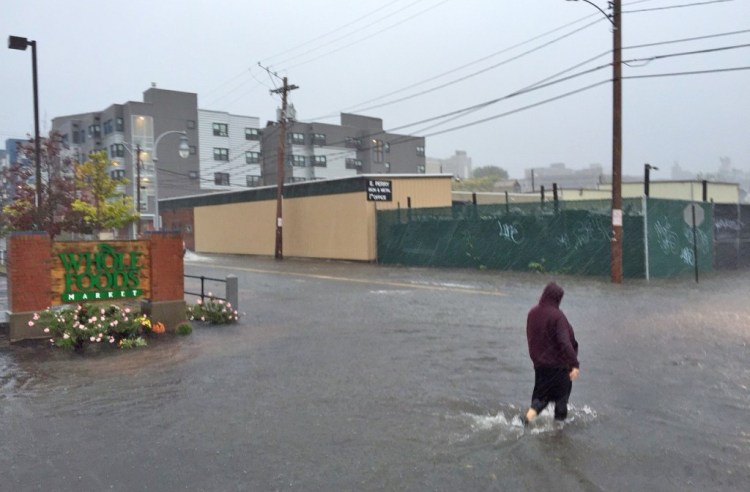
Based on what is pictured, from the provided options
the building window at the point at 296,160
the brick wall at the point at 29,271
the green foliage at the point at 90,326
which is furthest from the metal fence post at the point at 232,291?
the building window at the point at 296,160

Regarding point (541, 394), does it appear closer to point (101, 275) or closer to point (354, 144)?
point (101, 275)

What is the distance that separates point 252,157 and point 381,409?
238 ft

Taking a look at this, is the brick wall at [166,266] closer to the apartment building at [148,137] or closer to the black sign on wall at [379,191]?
the black sign on wall at [379,191]

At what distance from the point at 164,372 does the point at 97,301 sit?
3.46 meters

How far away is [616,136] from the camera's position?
1914 cm

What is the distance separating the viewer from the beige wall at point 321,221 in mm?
31469

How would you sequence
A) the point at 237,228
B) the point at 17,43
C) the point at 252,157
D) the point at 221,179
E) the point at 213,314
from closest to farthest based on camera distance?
the point at 213,314 < the point at 17,43 < the point at 237,228 < the point at 221,179 < the point at 252,157

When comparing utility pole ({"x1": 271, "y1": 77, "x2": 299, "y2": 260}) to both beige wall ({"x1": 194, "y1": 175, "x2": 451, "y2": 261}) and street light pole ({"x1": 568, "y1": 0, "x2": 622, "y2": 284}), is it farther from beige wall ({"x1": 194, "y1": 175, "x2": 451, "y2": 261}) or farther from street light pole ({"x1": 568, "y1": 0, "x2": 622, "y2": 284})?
street light pole ({"x1": 568, "y1": 0, "x2": 622, "y2": 284})

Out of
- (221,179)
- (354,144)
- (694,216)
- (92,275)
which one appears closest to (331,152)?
(354,144)

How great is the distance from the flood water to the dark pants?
0.20m

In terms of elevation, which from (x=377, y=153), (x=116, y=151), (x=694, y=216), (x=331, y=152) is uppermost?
(x=377, y=153)

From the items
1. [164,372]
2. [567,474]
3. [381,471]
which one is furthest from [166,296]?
[567,474]

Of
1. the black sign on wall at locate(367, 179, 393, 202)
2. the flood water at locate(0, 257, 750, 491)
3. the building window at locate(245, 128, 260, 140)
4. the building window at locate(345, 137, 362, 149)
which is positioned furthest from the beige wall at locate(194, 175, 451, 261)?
the building window at locate(345, 137, 362, 149)

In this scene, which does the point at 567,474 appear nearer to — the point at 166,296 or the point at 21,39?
the point at 166,296
